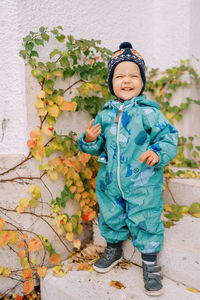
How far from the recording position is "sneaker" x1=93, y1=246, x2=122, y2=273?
5.96ft

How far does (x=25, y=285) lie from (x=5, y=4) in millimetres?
1980

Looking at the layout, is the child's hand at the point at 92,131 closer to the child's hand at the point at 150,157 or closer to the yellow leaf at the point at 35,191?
the child's hand at the point at 150,157

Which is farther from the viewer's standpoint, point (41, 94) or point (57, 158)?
point (57, 158)

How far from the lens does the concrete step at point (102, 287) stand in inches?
61.5

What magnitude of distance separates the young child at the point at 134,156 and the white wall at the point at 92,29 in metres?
0.57

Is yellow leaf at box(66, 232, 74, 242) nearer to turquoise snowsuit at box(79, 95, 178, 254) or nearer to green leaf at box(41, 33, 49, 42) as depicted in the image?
turquoise snowsuit at box(79, 95, 178, 254)

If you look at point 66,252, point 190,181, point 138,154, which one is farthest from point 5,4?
point 190,181

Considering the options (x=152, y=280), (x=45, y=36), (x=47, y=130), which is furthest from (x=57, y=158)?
(x=152, y=280)

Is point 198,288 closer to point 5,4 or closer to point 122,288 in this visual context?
point 122,288

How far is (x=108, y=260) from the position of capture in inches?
72.6

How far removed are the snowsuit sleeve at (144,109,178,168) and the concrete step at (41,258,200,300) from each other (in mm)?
779

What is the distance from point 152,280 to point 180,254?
25 cm

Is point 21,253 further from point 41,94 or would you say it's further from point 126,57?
point 126,57

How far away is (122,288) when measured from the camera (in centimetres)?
163
